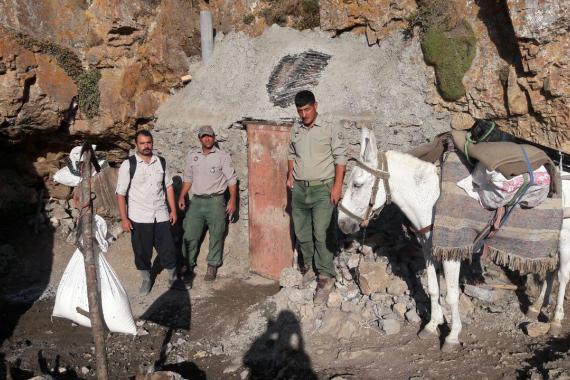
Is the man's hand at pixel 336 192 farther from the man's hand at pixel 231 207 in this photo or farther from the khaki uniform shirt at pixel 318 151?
the man's hand at pixel 231 207

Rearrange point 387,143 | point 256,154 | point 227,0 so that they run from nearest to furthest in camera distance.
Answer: point 387,143 < point 256,154 < point 227,0

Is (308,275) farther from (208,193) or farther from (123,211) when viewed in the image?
(123,211)

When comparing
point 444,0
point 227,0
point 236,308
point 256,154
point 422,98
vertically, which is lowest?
point 236,308

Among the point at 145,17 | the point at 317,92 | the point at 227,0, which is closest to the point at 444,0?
the point at 317,92

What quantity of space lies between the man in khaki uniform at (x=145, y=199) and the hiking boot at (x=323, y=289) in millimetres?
2008

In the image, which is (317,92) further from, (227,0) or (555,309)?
(555,309)

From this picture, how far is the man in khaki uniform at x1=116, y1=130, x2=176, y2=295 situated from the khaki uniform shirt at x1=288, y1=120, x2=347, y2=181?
1.78 meters

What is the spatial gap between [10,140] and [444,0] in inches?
259

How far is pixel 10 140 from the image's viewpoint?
7.24 m

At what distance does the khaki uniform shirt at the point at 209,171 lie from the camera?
6098mm

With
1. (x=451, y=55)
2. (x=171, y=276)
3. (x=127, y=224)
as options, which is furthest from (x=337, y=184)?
(x=171, y=276)

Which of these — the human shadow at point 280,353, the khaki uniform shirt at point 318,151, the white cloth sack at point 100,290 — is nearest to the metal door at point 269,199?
the khaki uniform shirt at point 318,151

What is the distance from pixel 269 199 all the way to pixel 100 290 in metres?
2.64

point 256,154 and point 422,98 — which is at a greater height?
point 422,98
